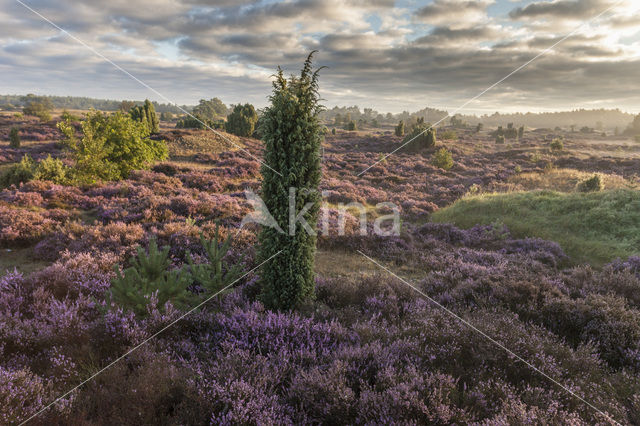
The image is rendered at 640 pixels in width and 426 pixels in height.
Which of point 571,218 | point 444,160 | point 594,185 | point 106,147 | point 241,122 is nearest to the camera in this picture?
point 571,218

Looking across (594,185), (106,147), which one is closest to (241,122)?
(106,147)

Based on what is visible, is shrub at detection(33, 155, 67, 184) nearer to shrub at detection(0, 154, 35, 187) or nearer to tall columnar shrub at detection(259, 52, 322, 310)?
shrub at detection(0, 154, 35, 187)

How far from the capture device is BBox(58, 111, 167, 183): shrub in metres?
14.9

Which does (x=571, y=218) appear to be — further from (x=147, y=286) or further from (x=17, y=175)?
(x=17, y=175)

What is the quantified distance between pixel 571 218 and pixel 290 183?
14820 mm

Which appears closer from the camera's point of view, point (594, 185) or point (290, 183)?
point (290, 183)

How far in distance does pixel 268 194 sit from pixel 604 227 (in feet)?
49.4

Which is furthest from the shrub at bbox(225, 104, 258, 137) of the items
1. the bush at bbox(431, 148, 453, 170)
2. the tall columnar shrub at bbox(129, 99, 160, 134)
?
the bush at bbox(431, 148, 453, 170)

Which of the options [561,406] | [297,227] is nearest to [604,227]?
[561,406]

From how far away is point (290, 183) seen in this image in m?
5.75

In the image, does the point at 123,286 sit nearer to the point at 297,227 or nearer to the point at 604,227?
the point at 297,227

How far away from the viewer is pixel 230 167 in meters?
23.0

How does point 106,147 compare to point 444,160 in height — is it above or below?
below

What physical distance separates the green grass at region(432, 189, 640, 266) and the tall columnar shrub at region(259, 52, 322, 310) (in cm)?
1080
